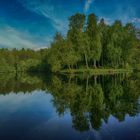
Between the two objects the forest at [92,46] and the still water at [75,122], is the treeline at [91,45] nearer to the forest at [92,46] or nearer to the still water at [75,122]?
the forest at [92,46]

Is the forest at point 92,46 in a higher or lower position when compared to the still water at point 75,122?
higher

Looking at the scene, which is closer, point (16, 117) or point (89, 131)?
point (89, 131)

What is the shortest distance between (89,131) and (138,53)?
8678 centimetres

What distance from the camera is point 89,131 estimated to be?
14.6m

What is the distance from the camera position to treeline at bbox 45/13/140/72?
81062 mm

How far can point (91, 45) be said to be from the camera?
81.2 metres

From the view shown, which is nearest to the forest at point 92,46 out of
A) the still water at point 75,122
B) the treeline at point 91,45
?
the treeline at point 91,45

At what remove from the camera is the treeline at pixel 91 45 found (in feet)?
266

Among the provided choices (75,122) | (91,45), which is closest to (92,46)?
(91,45)

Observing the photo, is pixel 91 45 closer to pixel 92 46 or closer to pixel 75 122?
pixel 92 46

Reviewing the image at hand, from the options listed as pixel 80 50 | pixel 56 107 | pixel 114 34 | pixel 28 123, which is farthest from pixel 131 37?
pixel 28 123

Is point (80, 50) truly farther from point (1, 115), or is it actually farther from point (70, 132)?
point (70, 132)

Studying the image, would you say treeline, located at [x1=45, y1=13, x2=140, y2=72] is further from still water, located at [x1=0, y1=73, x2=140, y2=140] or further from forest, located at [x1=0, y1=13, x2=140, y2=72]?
still water, located at [x1=0, y1=73, x2=140, y2=140]

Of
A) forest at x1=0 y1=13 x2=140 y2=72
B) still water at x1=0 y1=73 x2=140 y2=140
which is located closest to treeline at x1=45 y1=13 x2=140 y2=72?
forest at x1=0 y1=13 x2=140 y2=72
